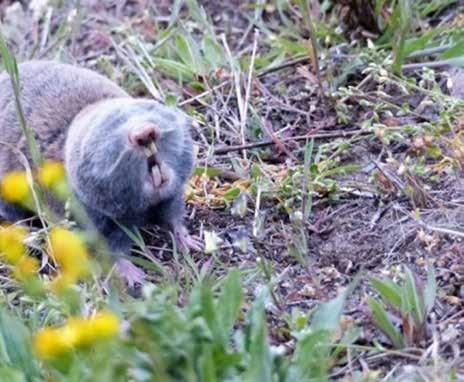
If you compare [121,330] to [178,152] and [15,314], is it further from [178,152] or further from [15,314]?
[178,152]

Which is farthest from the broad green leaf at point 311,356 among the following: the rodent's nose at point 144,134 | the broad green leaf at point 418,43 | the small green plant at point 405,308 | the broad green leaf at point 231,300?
the broad green leaf at point 418,43

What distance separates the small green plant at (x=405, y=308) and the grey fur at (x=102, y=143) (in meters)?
0.96

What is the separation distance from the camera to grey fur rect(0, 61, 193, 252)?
3691mm

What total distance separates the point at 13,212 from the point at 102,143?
894 mm

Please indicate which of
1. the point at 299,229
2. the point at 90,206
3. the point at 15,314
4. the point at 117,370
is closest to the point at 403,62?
the point at 299,229

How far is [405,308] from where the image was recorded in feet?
10.0

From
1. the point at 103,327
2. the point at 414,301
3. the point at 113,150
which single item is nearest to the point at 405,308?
the point at 414,301

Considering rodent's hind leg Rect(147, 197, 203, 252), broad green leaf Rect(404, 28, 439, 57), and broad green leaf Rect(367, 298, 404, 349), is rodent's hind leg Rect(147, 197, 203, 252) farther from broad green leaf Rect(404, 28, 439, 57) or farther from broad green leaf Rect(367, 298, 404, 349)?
broad green leaf Rect(404, 28, 439, 57)

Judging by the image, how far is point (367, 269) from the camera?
360 cm

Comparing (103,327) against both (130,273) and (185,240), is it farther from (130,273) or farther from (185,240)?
(185,240)

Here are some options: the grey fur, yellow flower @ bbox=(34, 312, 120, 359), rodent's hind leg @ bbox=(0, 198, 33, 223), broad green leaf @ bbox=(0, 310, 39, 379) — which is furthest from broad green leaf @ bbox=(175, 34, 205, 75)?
yellow flower @ bbox=(34, 312, 120, 359)

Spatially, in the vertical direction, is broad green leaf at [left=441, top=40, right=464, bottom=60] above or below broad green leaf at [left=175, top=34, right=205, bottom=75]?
above

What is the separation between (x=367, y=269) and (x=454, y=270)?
34 cm

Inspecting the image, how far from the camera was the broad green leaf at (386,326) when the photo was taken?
119 inches
